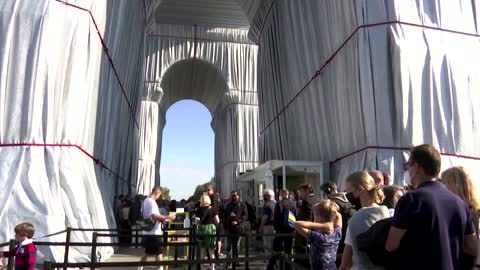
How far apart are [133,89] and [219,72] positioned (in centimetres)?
1220

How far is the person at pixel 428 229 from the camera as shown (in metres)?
2.62

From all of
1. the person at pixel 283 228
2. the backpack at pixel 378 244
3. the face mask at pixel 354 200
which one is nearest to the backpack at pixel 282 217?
the person at pixel 283 228

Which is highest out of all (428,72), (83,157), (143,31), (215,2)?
(215,2)

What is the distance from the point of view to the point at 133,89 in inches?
736

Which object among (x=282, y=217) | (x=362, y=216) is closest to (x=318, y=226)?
(x=362, y=216)

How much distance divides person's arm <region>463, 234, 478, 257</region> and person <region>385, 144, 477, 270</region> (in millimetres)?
166

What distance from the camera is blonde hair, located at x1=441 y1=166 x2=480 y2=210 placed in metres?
3.26

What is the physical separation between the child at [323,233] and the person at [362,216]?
0.83 meters

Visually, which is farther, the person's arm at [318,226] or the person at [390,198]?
the person's arm at [318,226]

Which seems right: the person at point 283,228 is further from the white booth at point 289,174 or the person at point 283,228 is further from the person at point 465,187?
the white booth at point 289,174

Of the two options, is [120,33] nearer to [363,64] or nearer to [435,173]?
[363,64]

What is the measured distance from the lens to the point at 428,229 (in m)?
2.62

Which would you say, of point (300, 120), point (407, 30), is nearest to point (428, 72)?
point (407, 30)

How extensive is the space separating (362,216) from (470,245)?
71 centimetres
